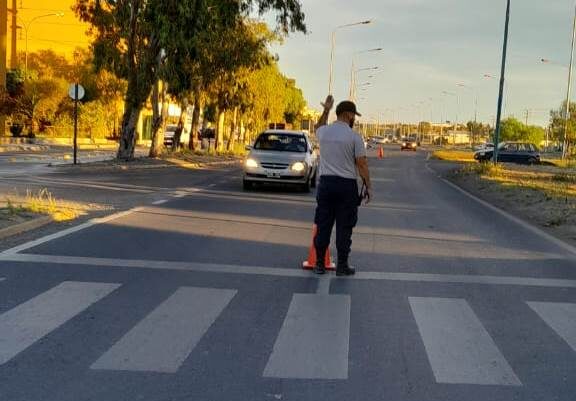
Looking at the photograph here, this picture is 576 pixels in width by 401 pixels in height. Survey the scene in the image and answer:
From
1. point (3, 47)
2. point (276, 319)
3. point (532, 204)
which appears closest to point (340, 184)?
point (276, 319)

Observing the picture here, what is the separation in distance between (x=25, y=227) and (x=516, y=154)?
1673 inches

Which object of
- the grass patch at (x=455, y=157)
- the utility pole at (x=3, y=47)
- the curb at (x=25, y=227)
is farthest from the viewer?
the grass patch at (x=455, y=157)

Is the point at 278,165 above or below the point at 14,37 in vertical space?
below

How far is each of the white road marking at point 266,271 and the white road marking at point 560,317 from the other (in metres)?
0.98

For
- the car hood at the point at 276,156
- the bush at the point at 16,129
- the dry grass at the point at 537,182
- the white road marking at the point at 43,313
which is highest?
the car hood at the point at 276,156

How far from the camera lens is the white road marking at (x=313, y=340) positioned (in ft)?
15.9

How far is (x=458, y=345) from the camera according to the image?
552cm

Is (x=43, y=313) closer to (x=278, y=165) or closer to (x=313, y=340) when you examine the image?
(x=313, y=340)

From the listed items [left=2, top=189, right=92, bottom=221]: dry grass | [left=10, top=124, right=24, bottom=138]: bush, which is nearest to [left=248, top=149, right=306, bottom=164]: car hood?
[left=2, top=189, right=92, bottom=221]: dry grass

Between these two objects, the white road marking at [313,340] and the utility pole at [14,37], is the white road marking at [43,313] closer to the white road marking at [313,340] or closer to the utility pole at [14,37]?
the white road marking at [313,340]

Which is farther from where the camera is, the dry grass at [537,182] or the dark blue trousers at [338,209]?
the dry grass at [537,182]

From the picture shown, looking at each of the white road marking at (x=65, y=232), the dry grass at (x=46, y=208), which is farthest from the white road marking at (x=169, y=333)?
the dry grass at (x=46, y=208)

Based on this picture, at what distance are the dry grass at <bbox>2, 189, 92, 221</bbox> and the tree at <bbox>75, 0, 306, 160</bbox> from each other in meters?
12.2

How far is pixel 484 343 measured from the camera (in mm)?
5602
